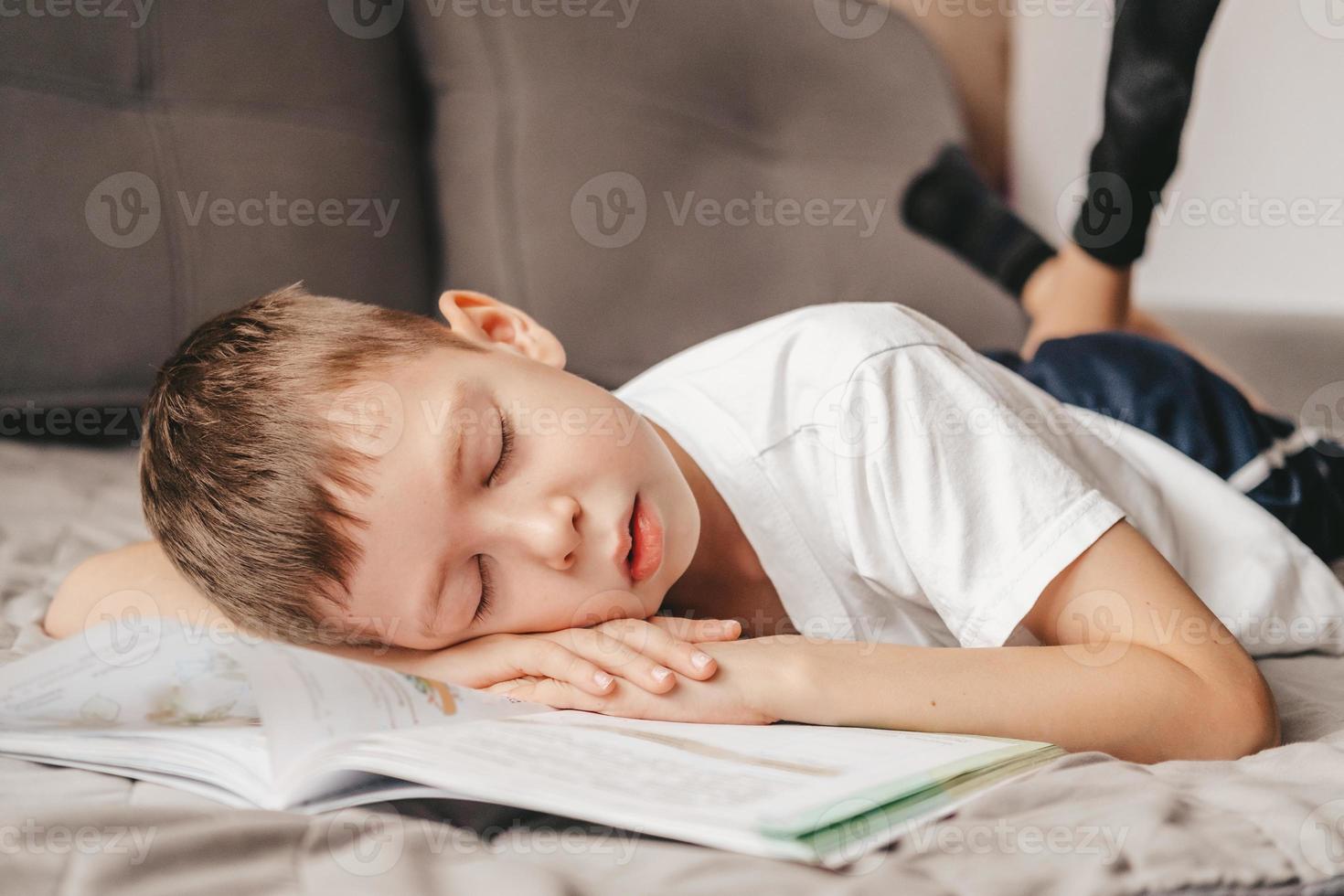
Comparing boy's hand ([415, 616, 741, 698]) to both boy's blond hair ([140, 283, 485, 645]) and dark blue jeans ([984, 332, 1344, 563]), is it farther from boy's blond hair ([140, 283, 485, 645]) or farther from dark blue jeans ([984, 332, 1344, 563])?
dark blue jeans ([984, 332, 1344, 563])

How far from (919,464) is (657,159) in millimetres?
942

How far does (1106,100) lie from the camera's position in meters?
1.25

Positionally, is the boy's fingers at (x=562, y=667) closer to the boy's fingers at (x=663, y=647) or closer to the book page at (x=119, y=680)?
the boy's fingers at (x=663, y=647)

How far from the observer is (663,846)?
1.63 feet

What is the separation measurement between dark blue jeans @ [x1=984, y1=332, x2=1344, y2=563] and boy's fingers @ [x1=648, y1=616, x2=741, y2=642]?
56 cm

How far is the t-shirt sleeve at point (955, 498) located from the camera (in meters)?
0.72

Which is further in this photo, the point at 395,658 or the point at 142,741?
the point at 395,658

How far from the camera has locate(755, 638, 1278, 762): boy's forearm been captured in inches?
→ 25.8

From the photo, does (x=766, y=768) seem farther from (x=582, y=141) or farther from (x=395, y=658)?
(x=582, y=141)

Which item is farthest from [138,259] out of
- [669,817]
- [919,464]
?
[669,817]

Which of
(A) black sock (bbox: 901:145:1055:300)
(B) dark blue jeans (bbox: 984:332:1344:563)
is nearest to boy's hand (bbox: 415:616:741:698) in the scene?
(B) dark blue jeans (bbox: 984:332:1344:563)

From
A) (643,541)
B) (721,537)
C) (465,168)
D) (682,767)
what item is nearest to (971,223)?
(465,168)

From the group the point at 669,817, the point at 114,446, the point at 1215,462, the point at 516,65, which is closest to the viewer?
the point at 669,817

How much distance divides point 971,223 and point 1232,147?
45cm
